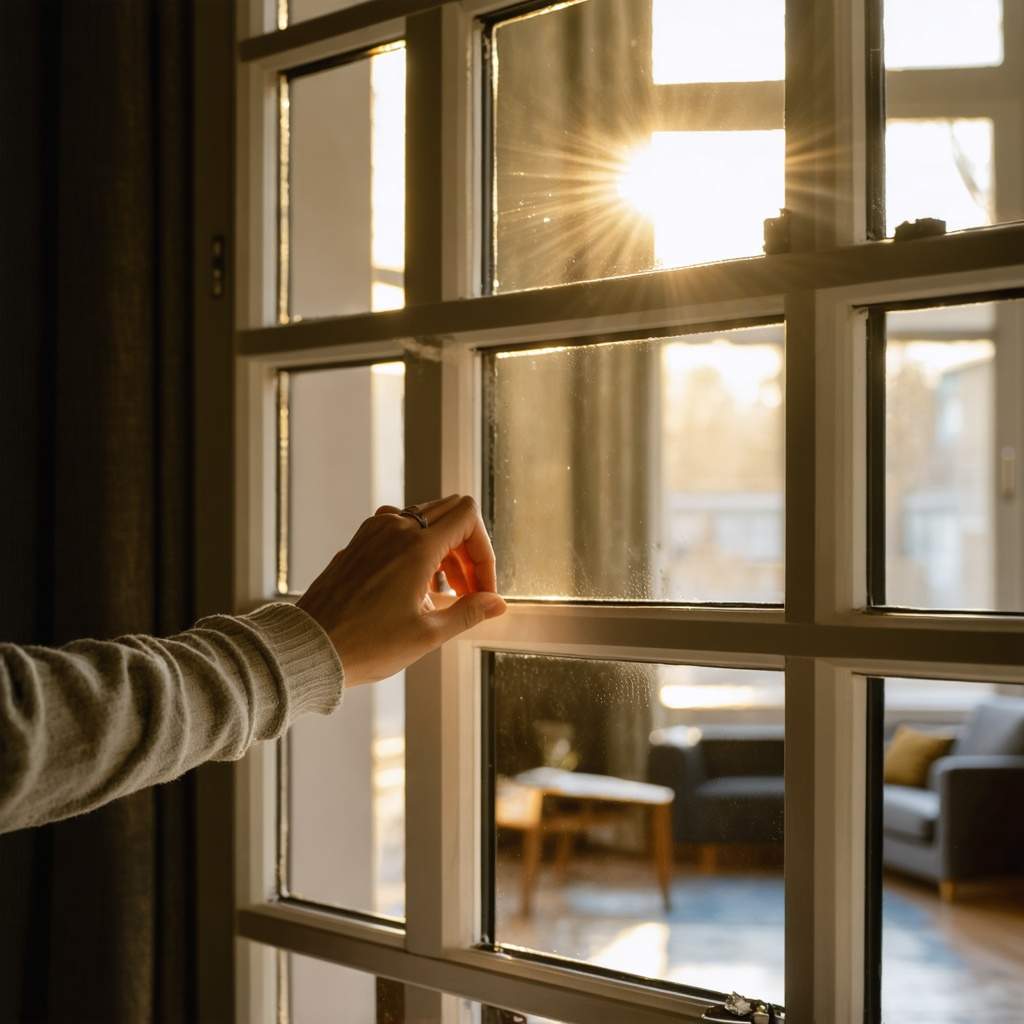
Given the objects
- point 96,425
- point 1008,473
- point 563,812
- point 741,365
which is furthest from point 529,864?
point 741,365

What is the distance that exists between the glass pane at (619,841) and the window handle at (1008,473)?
6.51 metres

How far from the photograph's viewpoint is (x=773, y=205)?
93 centimetres

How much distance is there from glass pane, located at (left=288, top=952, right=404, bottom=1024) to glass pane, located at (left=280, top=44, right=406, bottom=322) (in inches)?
29.7

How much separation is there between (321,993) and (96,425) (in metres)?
0.70

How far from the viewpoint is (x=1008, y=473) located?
695 centimetres

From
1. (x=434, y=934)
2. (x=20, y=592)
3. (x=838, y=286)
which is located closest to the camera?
(x=838, y=286)

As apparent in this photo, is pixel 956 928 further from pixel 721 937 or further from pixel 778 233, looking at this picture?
pixel 778 233

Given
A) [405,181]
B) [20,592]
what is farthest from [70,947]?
[405,181]

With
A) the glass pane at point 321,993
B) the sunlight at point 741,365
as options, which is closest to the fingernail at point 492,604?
the glass pane at point 321,993

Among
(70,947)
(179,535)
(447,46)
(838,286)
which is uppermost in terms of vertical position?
(447,46)

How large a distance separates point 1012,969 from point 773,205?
752mm

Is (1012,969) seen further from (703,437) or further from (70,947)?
(703,437)

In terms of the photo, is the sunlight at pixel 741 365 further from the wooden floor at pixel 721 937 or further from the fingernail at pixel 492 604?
the fingernail at pixel 492 604

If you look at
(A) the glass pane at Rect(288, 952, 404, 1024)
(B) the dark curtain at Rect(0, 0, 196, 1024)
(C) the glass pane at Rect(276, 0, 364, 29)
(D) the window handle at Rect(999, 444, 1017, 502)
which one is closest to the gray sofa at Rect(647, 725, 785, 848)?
(A) the glass pane at Rect(288, 952, 404, 1024)
